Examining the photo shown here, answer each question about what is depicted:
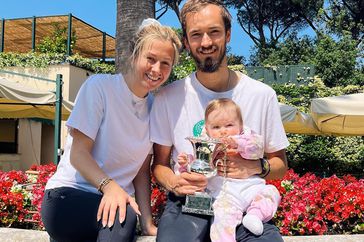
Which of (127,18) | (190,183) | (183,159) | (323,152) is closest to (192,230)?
(190,183)

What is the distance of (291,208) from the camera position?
4219 millimetres

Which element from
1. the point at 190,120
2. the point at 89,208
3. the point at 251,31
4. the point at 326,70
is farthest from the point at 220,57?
the point at 251,31

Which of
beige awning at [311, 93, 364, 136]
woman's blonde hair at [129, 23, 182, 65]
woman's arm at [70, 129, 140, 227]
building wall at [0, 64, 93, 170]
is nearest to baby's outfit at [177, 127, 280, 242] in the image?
woman's arm at [70, 129, 140, 227]

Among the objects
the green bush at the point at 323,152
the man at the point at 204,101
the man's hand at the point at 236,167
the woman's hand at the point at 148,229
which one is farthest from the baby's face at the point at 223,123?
the green bush at the point at 323,152

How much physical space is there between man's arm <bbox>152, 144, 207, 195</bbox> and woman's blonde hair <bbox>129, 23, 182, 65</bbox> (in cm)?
58

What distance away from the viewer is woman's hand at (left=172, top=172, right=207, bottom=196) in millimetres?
2377

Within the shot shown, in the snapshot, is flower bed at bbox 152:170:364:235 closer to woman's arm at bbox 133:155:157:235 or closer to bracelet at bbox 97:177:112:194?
woman's arm at bbox 133:155:157:235

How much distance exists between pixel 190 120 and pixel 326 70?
21.4 m

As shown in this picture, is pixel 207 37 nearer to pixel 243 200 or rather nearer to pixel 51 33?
pixel 243 200

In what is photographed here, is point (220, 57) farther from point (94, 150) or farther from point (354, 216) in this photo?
point (354, 216)

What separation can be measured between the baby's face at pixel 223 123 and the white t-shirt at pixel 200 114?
23 centimetres

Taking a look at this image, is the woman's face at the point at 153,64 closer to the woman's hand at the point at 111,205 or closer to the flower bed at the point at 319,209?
the woman's hand at the point at 111,205

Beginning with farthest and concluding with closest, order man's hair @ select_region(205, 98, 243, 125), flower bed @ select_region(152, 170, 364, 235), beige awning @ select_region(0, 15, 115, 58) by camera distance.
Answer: beige awning @ select_region(0, 15, 115, 58) → flower bed @ select_region(152, 170, 364, 235) → man's hair @ select_region(205, 98, 243, 125)

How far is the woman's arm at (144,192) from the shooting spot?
289 cm
